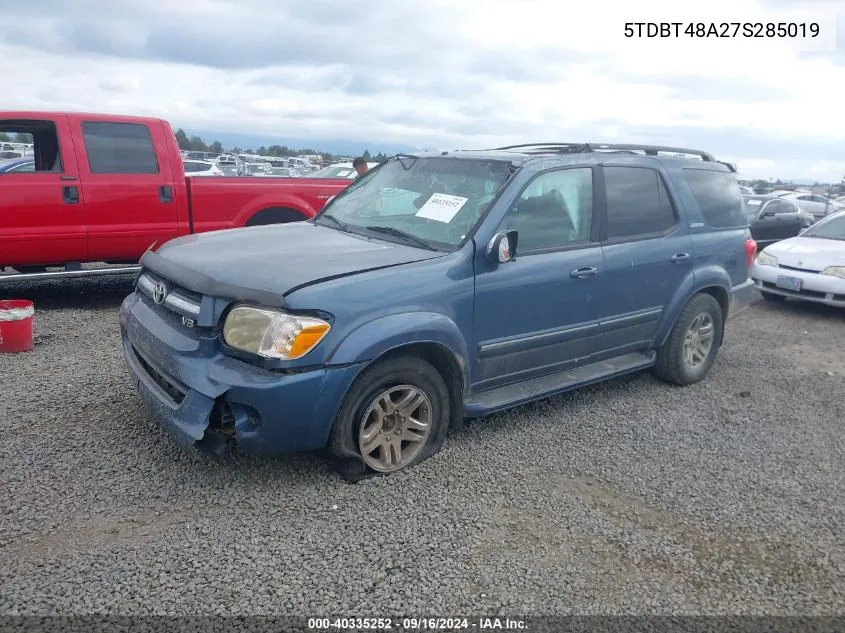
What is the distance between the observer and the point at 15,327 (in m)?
5.17

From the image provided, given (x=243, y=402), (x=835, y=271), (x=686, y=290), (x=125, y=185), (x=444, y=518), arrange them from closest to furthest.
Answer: (x=243, y=402), (x=444, y=518), (x=686, y=290), (x=125, y=185), (x=835, y=271)

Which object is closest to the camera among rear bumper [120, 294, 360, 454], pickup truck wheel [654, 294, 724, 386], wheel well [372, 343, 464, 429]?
rear bumper [120, 294, 360, 454]

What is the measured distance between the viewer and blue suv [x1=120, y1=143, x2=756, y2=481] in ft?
10.5

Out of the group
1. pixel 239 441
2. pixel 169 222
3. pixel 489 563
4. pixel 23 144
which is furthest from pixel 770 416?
pixel 23 144

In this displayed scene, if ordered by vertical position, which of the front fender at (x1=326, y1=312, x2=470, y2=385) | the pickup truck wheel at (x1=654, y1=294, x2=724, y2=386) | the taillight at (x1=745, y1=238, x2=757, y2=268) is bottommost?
the pickup truck wheel at (x1=654, y1=294, x2=724, y2=386)

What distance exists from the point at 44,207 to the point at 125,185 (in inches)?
29.7

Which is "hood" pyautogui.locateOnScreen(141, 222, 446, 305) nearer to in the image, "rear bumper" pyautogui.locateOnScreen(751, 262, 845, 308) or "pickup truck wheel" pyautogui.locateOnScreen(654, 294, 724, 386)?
"pickup truck wheel" pyautogui.locateOnScreen(654, 294, 724, 386)

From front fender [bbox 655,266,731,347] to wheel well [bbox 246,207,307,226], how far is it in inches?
169

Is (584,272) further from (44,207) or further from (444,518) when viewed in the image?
(44,207)

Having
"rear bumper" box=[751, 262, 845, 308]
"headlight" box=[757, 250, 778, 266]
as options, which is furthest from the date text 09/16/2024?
"headlight" box=[757, 250, 778, 266]

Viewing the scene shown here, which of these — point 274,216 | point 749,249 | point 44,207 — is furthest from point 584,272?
point 44,207

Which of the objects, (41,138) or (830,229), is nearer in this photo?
(41,138)

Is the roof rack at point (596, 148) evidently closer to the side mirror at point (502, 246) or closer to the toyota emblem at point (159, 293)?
the side mirror at point (502, 246)

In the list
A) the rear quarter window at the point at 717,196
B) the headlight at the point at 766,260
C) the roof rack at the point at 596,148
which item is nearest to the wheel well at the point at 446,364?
the roof rack at the point at 596,148
